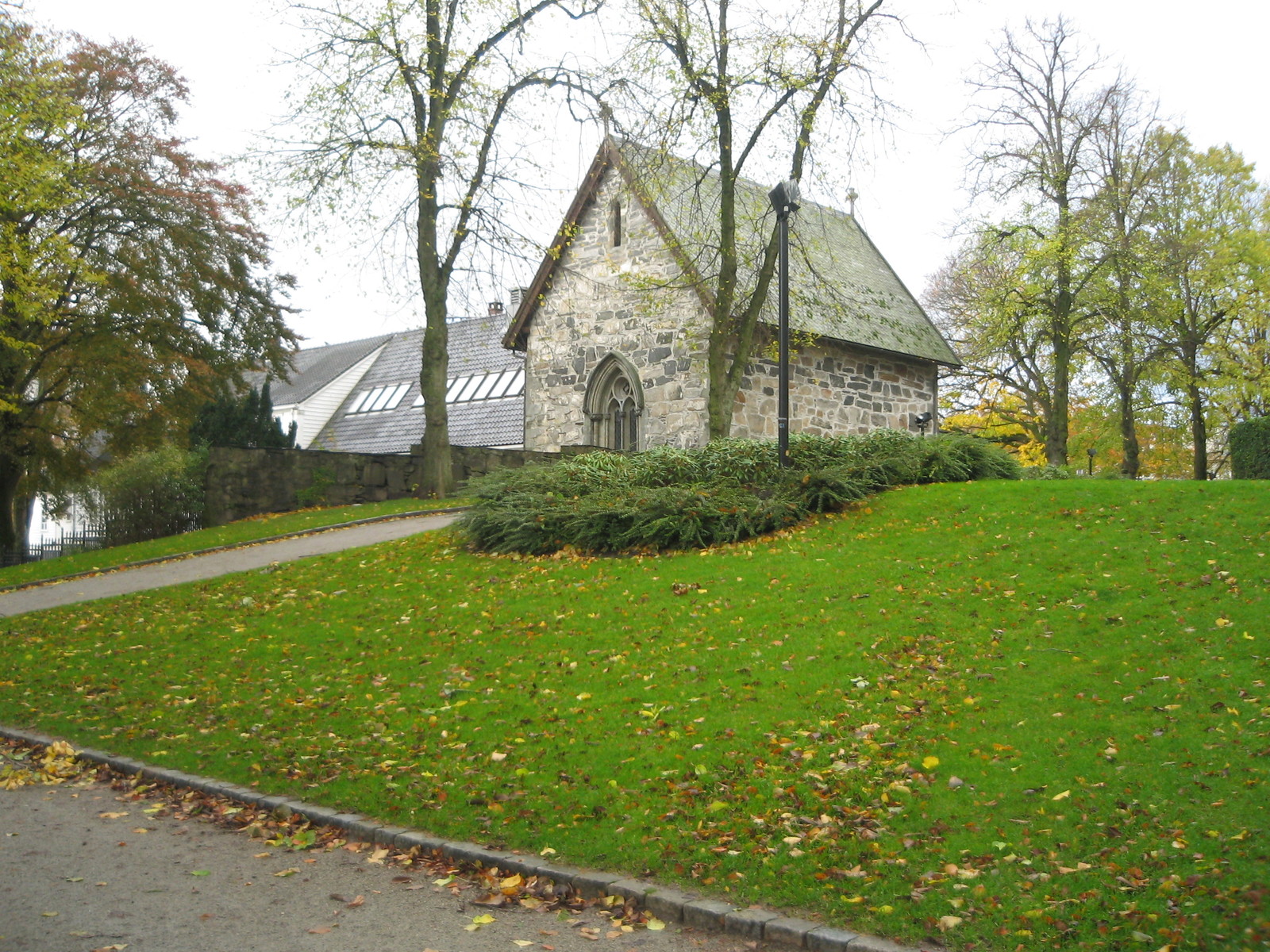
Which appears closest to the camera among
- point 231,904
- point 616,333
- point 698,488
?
point 231,904

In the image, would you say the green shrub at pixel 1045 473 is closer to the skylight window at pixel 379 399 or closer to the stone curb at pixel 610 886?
the stone curb at pixel 610 886

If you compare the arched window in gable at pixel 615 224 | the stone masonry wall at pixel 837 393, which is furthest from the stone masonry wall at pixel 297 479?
the arched window in gable at pixel 615 224

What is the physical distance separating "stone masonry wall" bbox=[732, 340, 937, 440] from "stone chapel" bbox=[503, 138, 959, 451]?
0.12 feet

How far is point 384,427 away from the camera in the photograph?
137ft

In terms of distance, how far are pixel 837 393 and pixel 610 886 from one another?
19.4 m

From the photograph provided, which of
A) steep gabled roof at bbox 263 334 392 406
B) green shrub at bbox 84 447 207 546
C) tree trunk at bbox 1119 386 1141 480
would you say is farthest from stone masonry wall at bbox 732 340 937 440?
steep gabled roof at bbox 263 334 392 406

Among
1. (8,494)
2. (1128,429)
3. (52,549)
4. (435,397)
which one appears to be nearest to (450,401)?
(52,549)

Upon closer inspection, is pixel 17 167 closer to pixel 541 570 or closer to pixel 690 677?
pixel 541 570

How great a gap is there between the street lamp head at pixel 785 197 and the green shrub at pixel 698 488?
130 inches

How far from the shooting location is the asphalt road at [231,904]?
467cm

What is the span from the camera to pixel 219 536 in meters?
18.4

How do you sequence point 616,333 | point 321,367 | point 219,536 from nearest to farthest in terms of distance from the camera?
point 219,536, point 616,333, point 321,367

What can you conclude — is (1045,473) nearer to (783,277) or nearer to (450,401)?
(783,277)

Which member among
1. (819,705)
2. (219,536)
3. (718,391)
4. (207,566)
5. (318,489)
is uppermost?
(718,391)
